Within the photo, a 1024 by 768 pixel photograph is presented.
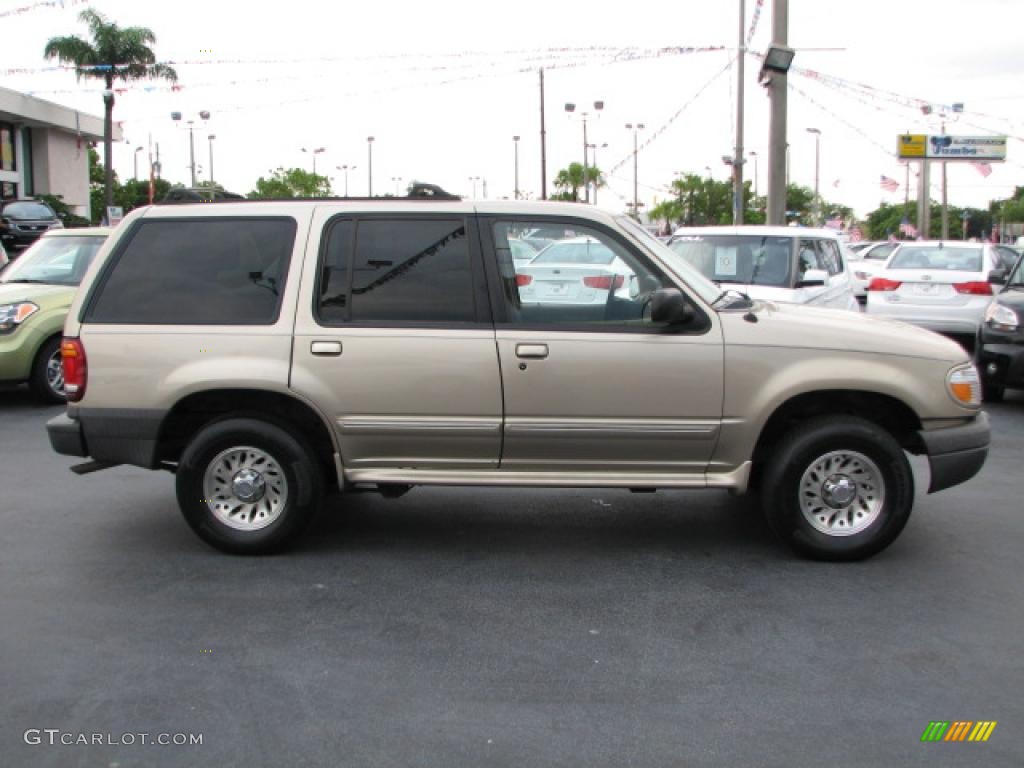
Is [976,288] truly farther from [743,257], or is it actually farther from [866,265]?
[866,265]

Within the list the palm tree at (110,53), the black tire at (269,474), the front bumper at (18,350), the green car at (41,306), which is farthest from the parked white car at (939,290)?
the palm tree at (110,53)

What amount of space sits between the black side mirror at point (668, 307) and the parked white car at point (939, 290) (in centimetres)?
959

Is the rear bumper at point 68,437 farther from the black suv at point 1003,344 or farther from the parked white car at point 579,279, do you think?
the black suv at point 1003,344

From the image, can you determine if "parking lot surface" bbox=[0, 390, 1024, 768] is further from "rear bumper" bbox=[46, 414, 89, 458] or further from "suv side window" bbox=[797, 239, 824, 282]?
"suv side window" bbox=[797, 239, 824, 282]

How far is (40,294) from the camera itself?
431 inches

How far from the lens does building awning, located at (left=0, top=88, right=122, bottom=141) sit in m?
43.4

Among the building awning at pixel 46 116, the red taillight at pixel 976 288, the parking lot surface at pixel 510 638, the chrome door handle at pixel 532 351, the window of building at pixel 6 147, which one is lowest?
the parking lot surface at pixel 510 638

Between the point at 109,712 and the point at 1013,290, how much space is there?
10.0m

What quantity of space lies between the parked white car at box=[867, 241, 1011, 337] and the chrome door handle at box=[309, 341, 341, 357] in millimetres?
10402

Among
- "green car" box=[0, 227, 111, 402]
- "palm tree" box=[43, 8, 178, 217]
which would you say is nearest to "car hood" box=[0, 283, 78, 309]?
"green car" box=[0, 227, 111, 402]

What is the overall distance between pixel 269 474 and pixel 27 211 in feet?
94.1

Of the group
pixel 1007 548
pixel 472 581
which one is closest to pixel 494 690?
pixel 472 581

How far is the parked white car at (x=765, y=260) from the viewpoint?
11.6m

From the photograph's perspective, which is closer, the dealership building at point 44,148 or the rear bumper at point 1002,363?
the rear bumper at point 1002,363
